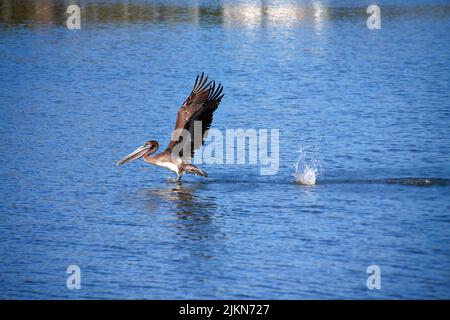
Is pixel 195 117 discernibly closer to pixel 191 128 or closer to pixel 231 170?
pixel 191 128

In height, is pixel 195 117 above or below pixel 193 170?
above

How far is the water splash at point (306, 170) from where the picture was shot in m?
12.2

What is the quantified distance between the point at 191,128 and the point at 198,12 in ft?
51.0

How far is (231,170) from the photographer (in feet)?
42.5

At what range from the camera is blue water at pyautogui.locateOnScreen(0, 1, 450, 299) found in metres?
9.38

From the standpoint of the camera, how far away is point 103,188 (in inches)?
482

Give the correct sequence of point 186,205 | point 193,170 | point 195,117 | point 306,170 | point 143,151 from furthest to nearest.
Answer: point 143,151, point 306,170, point 193,170, point 195,117, point 186,205

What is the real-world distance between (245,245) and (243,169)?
2972 mm

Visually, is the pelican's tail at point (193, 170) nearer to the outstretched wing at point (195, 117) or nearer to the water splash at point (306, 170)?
the outstretched wing at point (195, 117)

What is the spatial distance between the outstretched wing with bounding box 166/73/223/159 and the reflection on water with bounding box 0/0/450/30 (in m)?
13.8

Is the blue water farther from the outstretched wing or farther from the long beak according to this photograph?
the outstretched wing

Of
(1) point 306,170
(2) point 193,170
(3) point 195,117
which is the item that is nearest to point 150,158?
(2) point 193,170

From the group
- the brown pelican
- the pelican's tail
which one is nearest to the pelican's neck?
the brown pelican

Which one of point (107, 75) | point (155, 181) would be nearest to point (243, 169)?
point (155, 181)
